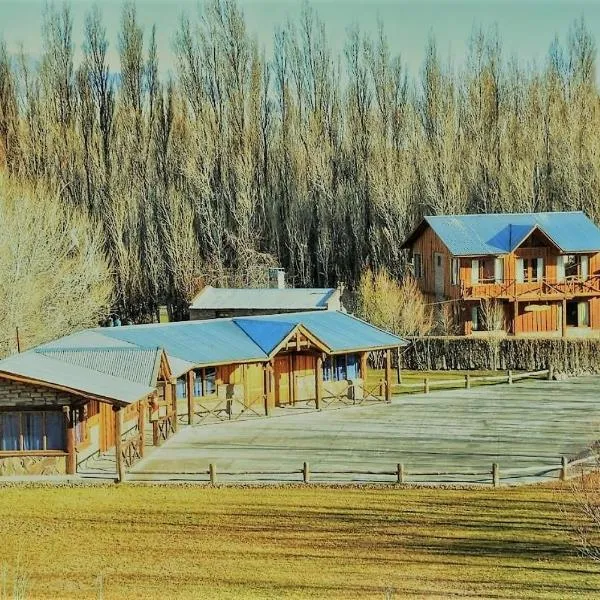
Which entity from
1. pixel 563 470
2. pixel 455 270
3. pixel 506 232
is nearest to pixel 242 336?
pixel 563 470

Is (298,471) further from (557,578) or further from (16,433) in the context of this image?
(557,578)

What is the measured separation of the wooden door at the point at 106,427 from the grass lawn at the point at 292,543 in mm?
3732

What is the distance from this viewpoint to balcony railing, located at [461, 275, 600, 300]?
50031mm

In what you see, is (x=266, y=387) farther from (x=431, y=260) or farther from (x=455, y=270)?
(x=431, y=260)

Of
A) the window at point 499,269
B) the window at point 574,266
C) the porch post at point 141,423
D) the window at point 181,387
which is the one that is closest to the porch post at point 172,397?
the window at point 181,387

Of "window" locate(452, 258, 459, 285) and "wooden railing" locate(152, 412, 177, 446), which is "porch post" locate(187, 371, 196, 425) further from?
"window" locate(452, 258, 459, 285)

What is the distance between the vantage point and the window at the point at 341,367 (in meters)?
40.1

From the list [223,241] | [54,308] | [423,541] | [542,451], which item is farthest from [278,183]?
[423,541]

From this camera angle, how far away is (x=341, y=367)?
4050 centimetres

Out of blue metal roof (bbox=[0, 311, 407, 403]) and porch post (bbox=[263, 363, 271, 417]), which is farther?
porch post (bbox=[263, 363, 271, 417])

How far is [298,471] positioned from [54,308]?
19.2 m

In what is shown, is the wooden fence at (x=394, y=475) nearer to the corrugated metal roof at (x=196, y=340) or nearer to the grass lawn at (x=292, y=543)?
the grass lawn at (x=292, y=543)

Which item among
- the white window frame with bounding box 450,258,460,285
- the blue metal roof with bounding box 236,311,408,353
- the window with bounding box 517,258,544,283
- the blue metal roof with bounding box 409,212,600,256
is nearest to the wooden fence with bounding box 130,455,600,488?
the blue metal roof with bounding box 236,311,408,353

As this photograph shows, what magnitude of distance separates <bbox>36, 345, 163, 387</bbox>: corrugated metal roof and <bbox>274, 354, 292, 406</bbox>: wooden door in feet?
24.9
